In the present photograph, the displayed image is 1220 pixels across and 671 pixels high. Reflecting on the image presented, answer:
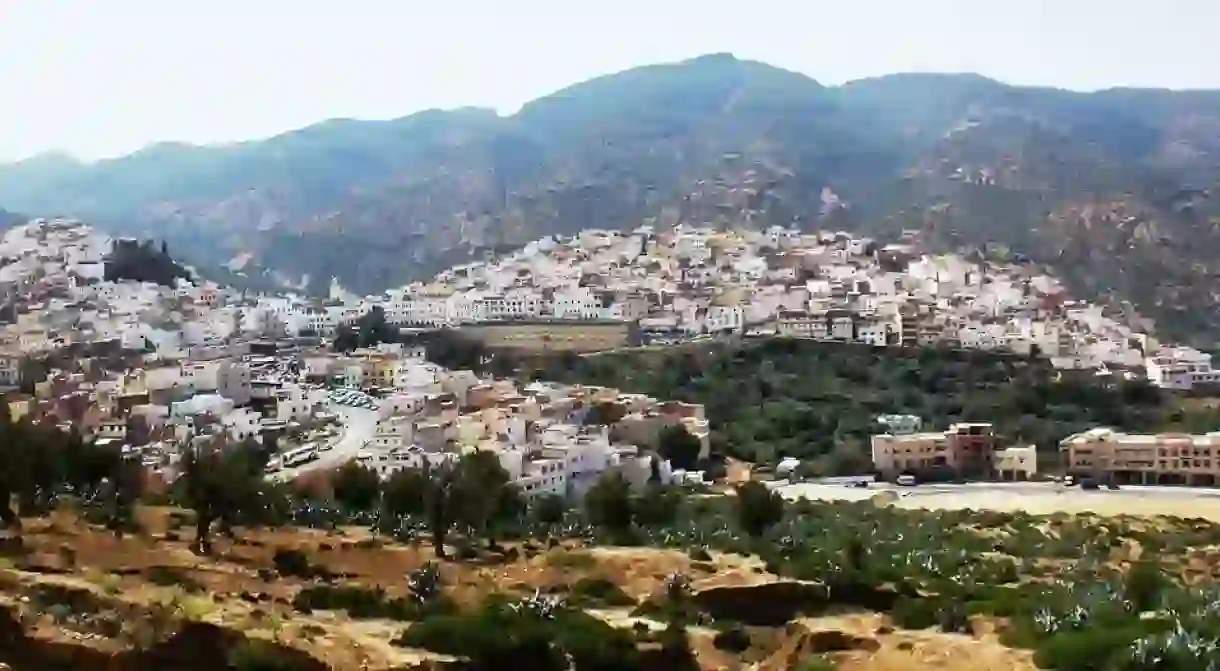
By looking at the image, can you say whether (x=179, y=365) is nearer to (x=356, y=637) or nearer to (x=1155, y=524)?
(x=1155, y=524)

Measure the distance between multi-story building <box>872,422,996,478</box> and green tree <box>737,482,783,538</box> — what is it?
18486 mm

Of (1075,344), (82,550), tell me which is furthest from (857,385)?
(82,550)

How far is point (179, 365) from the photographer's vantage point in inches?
2175

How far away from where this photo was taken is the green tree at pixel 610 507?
27438 millimetres

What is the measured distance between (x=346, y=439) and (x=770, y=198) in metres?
94.8

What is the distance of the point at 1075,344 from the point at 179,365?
1743 inches

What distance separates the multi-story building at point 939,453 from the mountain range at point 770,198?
44.8m

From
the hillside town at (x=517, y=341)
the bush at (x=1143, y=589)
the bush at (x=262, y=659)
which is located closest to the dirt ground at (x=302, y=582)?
the bush at (x=262, y=659)

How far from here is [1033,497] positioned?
40094 mm

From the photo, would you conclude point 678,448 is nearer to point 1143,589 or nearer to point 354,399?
point 354,399

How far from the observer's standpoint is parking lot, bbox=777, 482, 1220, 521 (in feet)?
124

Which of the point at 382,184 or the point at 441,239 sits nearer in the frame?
the point at 441,239

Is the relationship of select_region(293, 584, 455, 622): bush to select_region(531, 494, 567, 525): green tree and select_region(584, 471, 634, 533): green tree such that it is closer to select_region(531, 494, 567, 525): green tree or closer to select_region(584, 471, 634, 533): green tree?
select_region(584, 471, 634, 533): green tree

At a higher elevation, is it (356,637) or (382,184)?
(382,184)
